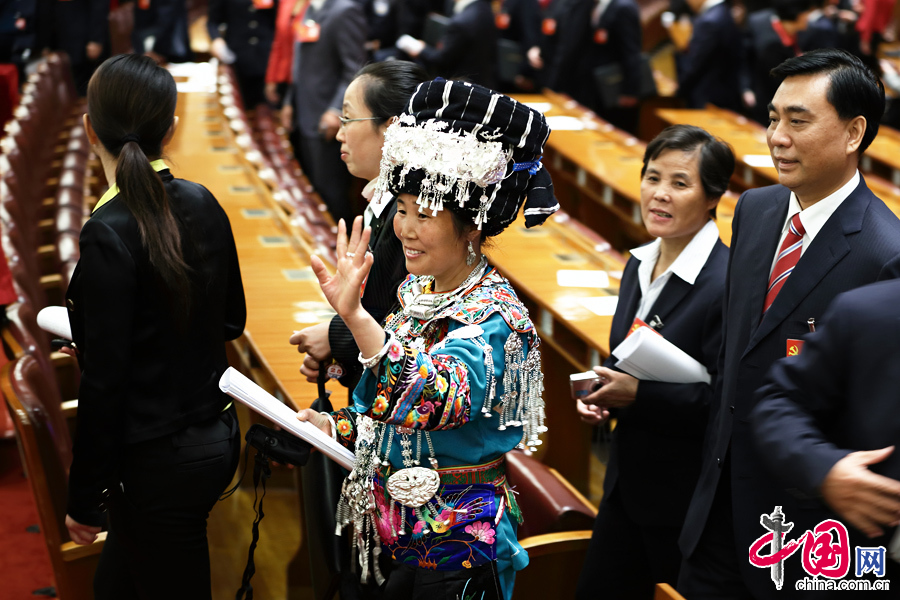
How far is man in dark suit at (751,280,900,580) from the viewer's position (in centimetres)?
132

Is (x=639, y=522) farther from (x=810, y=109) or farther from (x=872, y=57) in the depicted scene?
(x=872, y=57)

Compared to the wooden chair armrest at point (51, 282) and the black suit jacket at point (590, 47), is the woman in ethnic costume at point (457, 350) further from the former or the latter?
the black suit jacket at point (590, 47)

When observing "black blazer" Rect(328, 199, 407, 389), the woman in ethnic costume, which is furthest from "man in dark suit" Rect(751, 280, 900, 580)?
"black blazer" Rect(328, 199, 407, 389)

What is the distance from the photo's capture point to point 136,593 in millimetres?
2020

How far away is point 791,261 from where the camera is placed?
1805 mm

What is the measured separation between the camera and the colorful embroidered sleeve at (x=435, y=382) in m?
1.46

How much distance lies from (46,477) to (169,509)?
1.33ft

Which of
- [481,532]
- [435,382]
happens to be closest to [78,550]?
[481,532]

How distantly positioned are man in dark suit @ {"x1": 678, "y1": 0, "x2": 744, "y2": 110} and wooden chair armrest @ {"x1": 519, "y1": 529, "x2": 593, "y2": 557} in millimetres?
5703

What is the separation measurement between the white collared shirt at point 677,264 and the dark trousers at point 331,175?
10.7ft

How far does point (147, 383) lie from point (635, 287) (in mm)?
1194

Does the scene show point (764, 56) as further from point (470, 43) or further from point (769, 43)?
point (470, 43)
